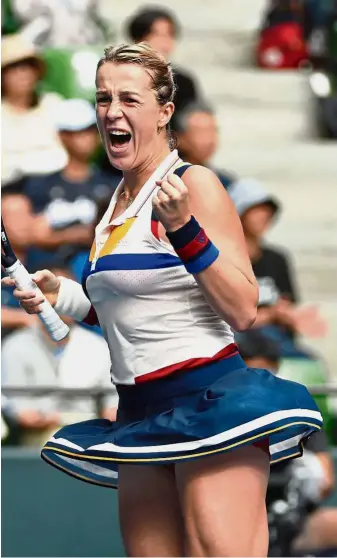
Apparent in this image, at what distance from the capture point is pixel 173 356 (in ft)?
10.1

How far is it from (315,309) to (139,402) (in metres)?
3.38

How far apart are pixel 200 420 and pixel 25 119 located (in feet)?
13.4

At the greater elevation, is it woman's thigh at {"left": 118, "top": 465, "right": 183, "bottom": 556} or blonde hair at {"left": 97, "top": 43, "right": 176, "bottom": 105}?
blonde hair at {"left": 97, "top": 43, "right": 176, "bottom": 105}

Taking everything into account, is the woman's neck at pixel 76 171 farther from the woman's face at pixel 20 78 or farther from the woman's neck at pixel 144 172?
the woman's neck at pixel 144 172

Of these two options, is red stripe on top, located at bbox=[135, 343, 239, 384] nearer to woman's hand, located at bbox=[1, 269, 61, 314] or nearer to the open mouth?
woman's hand, located at bbox=[1, 269, 61, 314]

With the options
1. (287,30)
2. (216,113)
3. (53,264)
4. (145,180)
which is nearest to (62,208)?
(53,264)

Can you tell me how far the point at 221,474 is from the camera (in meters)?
2.99

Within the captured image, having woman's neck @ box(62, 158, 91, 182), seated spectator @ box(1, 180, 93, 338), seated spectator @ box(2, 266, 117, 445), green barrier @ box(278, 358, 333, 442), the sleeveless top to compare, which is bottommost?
green barrier @ box(278, 358, 333, 442)

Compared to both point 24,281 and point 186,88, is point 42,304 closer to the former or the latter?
point 24,281

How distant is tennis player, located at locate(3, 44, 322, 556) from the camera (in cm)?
296

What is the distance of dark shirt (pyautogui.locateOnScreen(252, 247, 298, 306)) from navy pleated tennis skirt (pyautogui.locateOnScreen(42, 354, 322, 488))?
2975mm

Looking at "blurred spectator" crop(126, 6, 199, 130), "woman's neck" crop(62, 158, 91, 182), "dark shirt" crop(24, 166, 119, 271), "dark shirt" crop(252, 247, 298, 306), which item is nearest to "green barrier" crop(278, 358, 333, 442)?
"dark shirt" crop(252, 247, 298, 306)

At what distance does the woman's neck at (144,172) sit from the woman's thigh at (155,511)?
62cm

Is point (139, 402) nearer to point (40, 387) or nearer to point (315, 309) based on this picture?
point (40, 387)
